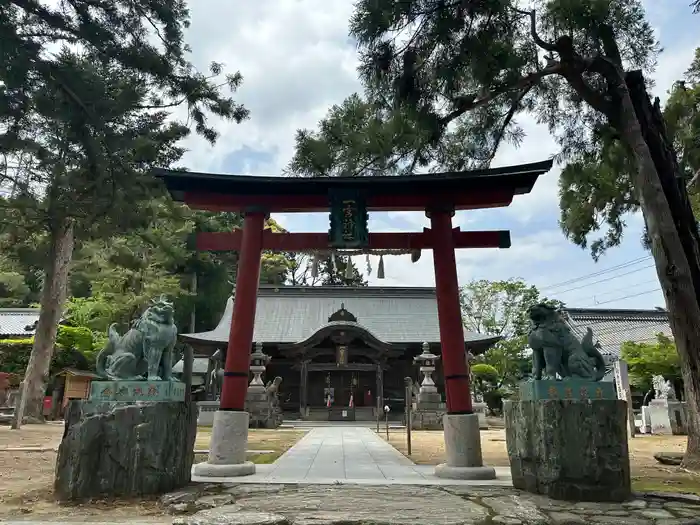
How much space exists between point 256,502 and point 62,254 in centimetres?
1384

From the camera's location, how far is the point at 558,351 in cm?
571

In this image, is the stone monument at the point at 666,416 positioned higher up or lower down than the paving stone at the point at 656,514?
higher up

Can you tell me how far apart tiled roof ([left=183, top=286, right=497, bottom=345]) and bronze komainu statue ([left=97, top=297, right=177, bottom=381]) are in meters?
17.5

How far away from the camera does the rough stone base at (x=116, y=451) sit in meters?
4.79

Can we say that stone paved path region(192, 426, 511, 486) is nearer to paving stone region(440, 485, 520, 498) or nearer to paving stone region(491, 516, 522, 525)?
paving stone region(440, 485, 520, 498)

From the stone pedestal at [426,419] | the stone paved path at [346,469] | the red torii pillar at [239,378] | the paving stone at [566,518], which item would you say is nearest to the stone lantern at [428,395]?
the stone pedestal at [426,419]

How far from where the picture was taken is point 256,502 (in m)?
4.70

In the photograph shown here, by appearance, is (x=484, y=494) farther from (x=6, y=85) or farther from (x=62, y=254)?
(x=62, y=254)

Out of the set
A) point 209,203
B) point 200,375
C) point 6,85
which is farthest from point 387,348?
point 6,85

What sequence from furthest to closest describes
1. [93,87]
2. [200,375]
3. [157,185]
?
[200,375]
[157,185]
[93,87]

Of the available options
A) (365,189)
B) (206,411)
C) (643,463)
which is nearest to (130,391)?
(365,189)

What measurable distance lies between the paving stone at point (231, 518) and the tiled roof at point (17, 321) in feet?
85.0

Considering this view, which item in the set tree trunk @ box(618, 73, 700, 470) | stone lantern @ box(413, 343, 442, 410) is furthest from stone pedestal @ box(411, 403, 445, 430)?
tree trunk @ box(618, 73, 700, 470)

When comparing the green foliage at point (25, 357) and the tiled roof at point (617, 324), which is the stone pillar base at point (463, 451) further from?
the tiled roof at point (617, 324)
